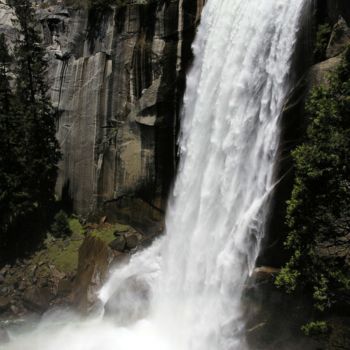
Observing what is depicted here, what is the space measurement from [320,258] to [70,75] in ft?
84.0

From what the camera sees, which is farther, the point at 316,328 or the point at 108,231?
the point at 108,231

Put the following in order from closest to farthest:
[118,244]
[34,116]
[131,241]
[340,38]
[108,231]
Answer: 1. [340,38]
2. [118,244]
3. [131,241]
4. [108,231]
5. [34,116]

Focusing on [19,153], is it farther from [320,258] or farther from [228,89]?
[320,258]

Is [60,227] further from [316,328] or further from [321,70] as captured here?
[316,328]

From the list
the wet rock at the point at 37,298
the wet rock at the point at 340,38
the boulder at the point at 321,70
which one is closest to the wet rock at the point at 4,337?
the wet rock at the point at 37,298

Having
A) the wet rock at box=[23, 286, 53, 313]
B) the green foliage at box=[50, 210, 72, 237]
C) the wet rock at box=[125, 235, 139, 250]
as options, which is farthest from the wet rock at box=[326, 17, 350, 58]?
the green foliage at box=[50, 210, 72, 237]

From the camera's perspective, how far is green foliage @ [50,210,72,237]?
99.1 ft

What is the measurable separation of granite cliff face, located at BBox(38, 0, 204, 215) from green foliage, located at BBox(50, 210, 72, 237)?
1594mm

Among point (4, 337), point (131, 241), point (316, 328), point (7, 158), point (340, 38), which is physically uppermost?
point (340, 38)

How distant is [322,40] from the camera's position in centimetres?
1628

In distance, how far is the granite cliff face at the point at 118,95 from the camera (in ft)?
88.1

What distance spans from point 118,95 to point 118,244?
398 inches

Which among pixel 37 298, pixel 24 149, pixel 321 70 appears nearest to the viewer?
pixel 321 70

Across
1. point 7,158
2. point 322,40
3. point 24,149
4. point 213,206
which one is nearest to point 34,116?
point 24,149
